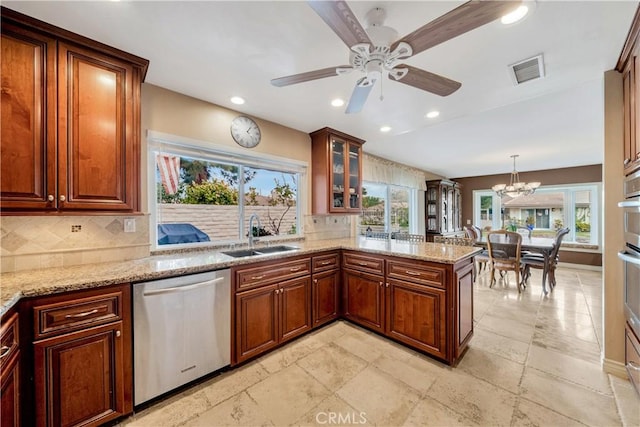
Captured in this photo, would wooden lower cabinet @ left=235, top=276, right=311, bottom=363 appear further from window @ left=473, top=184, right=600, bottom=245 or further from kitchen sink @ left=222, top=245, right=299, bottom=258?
window @ left=473, top=184, right=600, bottom=245

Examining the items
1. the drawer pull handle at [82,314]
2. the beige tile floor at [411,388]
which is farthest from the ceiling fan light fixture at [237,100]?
the beige tile floor at [411,388]

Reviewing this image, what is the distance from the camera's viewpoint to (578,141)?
3.89 m

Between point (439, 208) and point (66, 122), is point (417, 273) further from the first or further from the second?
point (439, 208)

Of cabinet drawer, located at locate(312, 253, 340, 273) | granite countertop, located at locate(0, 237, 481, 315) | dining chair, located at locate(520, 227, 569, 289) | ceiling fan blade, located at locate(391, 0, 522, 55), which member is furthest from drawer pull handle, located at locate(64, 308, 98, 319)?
dining chair, located at locate(520, 227, 569, 289)

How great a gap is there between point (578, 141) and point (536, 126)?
4.38 ft

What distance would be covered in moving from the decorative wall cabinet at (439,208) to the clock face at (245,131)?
16.3ft

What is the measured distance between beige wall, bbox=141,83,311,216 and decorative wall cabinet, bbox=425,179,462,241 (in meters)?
4.58

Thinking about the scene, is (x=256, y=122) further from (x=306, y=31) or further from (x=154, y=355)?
(x=154, y=355)

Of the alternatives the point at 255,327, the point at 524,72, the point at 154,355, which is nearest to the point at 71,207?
the point at 154,355

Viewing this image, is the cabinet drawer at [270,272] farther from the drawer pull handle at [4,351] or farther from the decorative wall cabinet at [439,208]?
the decorative wall cabinet at [439,208]

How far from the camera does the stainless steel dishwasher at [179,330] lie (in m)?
1.61

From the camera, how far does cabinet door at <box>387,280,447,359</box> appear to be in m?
2.07

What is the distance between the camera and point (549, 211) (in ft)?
20.7
